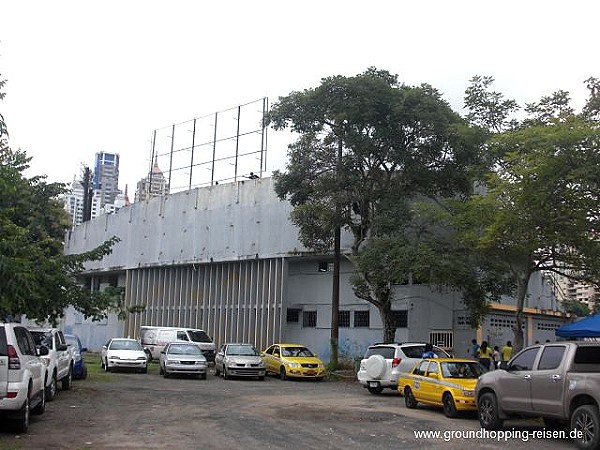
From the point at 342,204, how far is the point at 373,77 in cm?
522

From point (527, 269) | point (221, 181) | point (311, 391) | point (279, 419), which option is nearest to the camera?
point (279, 419)

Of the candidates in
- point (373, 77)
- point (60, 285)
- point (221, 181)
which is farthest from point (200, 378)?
point (221, 181)

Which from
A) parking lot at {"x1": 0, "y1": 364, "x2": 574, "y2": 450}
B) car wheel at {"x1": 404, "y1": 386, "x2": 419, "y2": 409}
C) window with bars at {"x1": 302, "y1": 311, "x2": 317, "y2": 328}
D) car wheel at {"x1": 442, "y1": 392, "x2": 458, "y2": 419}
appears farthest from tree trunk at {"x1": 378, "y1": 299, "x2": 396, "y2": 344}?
car wheel at {"x1": 442, "y1": 392, "x2": 458, "y2": 419}

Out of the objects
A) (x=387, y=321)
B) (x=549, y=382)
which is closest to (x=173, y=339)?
(x=387, y=321)

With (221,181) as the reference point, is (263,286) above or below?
below

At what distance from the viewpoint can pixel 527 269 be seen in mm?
19938

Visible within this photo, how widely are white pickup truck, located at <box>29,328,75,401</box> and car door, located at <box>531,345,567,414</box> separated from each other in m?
10.5

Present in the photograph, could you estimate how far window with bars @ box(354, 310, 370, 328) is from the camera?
1243 inches

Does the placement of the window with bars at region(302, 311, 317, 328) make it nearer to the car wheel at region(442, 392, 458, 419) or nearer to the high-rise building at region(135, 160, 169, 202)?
the high-rise building at region(135, 160, 169, 202)

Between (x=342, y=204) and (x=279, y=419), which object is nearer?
(x=279, y=419)

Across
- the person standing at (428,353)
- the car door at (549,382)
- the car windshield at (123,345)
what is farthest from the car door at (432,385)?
the car windshield at (123,345)

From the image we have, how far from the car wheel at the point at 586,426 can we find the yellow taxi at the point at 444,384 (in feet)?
11.3

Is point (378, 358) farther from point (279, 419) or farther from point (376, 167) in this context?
point (376, 167)

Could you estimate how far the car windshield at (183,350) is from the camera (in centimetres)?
2631
